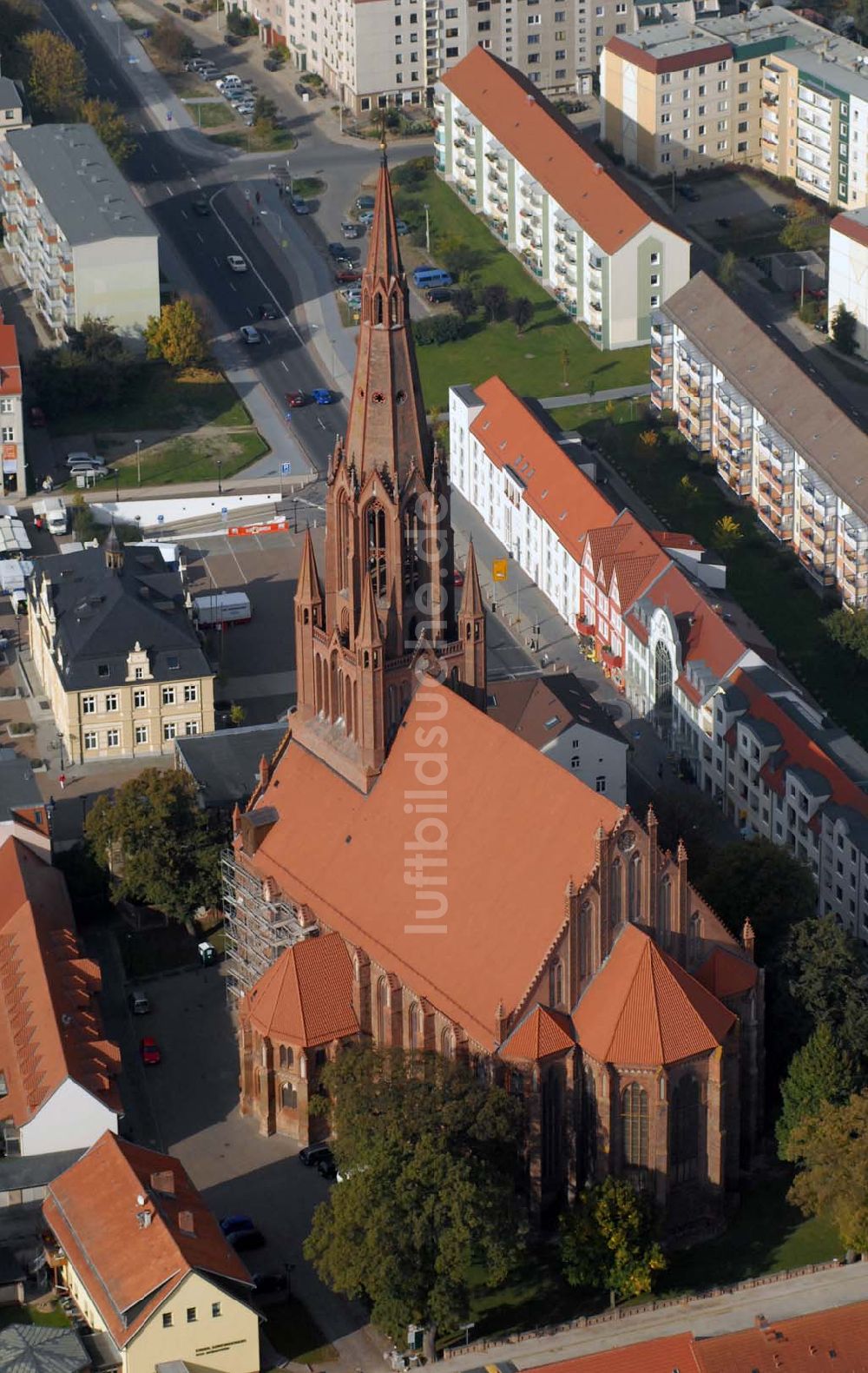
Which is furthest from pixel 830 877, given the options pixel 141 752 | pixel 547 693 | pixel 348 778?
pixel 141 752

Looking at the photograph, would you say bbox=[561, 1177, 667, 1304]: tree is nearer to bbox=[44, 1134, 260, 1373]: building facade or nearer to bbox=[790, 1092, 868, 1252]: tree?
bbox=[790, 1092, 868, 1252]: tree

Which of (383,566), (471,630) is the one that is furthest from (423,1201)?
(383,566)

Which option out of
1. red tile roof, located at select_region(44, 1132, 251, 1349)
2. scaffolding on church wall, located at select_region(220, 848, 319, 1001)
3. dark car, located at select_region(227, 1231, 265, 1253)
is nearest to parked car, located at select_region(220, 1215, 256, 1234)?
dark car, located at select_region(227, 1231, 265, 1253)

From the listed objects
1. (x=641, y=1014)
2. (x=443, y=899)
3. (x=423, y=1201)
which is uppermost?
(x=443, y=899)

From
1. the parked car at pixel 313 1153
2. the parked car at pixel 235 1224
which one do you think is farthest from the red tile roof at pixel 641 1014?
the parked car at pixel 235 1224

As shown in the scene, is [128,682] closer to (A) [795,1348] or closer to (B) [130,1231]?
(B) [130,1231]

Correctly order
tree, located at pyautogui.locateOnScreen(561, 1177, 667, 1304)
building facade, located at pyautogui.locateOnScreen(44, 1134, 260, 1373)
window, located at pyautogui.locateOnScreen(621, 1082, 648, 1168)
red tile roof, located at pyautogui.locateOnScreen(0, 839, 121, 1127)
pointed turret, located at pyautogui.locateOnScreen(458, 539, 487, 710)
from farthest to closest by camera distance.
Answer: pointed turret, located at pyautogui.locateOnScreen(458, 539, 487, 710) → red tile roof, located at pyautogui.locateOnScreen(0, 839, 121, 1127) → window, located at pyautogui.locateOnScreen(621, 1082, 648, 1168) → tree, located at pyautogui.locateOnScreen(561, 1177, 667, 1304) → building facade, located at pyautogui.locateOnScreen(44, 1134, 260, 1373)

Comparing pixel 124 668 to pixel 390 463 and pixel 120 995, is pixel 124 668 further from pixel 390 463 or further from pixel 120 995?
pixel 390 463
